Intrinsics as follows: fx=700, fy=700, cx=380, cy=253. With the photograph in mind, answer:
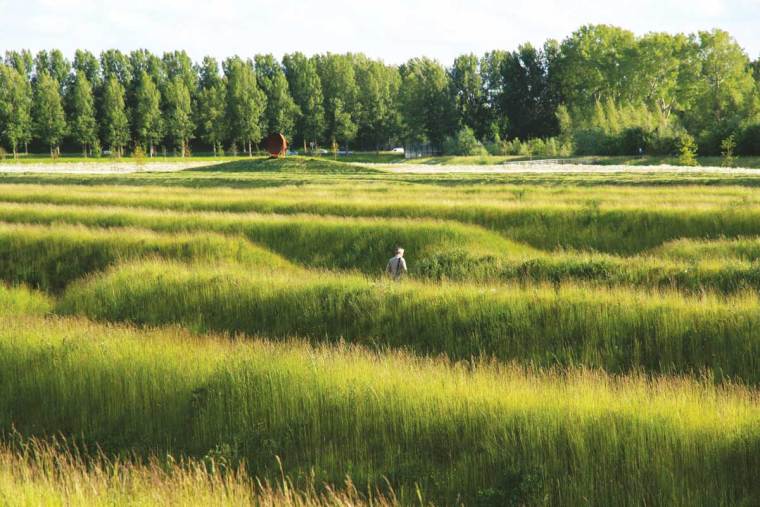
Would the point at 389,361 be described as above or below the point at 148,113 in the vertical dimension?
below

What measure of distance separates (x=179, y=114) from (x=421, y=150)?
4190cm

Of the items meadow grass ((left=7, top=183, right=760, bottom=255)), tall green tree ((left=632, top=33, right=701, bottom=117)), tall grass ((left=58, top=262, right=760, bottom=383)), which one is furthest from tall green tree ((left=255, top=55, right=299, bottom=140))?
tall grass ((left=58, top=262, right=760, bottom=383))

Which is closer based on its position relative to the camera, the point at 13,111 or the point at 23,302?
the point at 23,302

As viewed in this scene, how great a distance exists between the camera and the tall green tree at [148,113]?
118 meters

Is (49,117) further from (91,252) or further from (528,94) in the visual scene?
(91,252)

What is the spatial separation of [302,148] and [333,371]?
14147 centimetres

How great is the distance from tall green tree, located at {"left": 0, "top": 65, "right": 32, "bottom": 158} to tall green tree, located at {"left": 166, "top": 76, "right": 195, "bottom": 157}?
22.0 meters

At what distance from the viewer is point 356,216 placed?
30812mm

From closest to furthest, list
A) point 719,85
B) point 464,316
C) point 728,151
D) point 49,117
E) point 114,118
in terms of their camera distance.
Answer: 1. point 464,316
2. point 728,151
3. point 719,85
4. point 49,117
5. point 114,118

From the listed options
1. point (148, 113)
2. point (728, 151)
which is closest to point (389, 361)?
point (728, 151)

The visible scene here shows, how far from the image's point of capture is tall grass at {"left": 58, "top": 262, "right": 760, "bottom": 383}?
12727 mm

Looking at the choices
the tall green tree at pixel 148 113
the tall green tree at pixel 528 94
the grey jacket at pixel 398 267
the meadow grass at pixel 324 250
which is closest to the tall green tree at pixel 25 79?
the tall green tree at pixel 148 113

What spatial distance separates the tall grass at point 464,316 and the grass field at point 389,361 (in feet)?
0.18

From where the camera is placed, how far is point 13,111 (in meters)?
112
